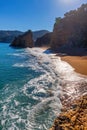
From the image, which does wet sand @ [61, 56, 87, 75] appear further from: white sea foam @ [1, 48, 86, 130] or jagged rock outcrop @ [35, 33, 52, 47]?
jagged rock outcrop @ [35, 33, 52, 47]

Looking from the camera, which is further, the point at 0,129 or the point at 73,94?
the point at 73,94

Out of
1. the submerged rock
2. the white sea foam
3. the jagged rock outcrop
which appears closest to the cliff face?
the jagged rock outcrop

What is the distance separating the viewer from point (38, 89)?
50.5 ft

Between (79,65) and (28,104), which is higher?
(79,65)

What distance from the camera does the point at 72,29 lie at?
6994cm

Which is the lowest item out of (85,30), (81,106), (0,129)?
(0,129)

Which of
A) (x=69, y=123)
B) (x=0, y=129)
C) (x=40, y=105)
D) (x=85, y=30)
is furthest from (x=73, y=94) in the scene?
(x=85, y=30)

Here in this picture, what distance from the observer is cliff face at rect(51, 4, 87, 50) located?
5855 cm

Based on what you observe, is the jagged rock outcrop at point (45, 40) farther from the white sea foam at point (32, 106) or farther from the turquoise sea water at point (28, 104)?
the white sea foam at point (32, 106)

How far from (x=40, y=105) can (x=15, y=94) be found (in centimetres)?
299

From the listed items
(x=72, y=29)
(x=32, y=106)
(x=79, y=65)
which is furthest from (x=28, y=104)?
(x=72, y=29)

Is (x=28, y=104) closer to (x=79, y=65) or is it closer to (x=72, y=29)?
(x=79, y=65)

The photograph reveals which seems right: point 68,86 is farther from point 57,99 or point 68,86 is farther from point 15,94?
point 15,94

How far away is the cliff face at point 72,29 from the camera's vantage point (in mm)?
58550
